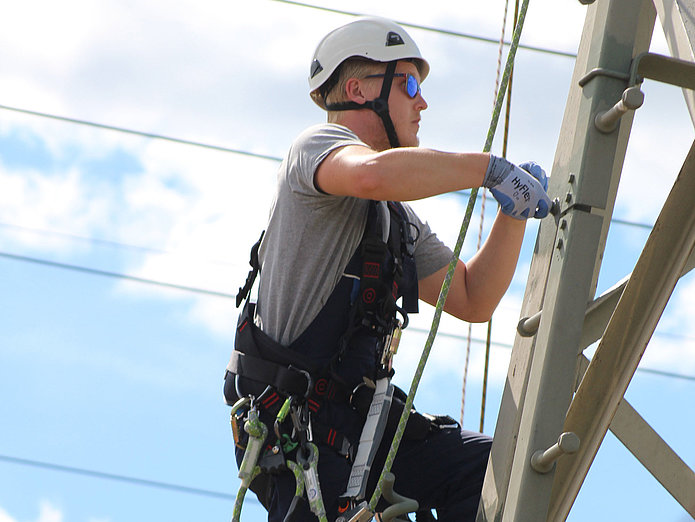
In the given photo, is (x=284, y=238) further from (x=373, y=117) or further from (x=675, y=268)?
(x=675, y=268)

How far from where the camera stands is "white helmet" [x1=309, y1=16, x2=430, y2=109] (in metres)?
2.97

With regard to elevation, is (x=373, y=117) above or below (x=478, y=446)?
above

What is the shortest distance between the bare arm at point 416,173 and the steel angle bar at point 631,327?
41 cm

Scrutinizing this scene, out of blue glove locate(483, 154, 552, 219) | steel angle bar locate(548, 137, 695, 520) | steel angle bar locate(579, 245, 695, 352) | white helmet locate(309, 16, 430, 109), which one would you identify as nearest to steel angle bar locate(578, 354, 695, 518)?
steel angle bar locate(579, 245, 695, 352)

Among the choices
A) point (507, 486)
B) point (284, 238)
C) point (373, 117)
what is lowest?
point (507, 486)

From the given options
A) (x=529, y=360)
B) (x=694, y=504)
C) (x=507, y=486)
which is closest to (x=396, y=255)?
(x=529, y=360)

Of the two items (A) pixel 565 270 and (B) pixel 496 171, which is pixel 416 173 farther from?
(A) pixel 565 270

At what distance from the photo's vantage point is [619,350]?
208cm

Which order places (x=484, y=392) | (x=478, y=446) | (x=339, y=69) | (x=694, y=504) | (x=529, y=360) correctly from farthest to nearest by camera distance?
(x=484, y=392), (x=339, y=69), (x=478, y=446), (x=694, y=504), (x=529, y=360)

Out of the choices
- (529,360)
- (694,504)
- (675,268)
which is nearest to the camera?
(675,268)

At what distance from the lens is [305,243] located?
252 centimetres

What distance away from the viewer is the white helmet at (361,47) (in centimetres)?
297

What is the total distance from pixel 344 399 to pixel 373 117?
2.82 feet

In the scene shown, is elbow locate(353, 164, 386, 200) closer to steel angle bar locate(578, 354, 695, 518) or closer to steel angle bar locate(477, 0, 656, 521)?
steel angle bar locate(477, 0, 656, 521)
